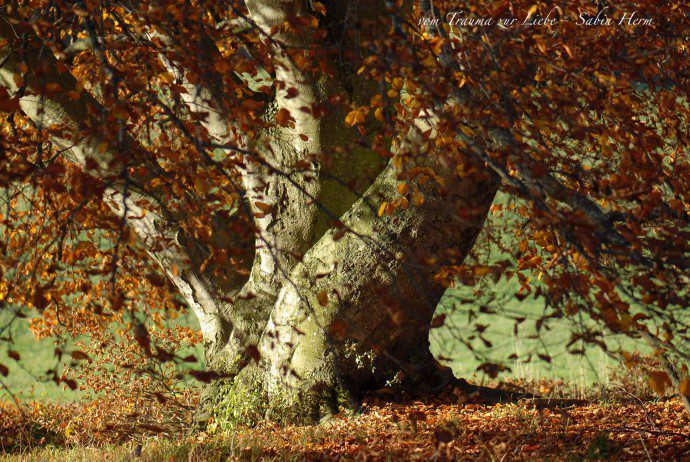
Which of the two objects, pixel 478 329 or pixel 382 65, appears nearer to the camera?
pixel 382 65

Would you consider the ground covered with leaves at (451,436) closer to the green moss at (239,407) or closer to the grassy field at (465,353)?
the green moss at (239,407)

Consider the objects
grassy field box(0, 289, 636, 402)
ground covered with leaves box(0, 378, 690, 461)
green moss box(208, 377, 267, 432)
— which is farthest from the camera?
grassy field box(0, 289, 636, 402)

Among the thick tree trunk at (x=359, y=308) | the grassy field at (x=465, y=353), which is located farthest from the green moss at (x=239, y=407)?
the grassy field at (x=465, y=353)

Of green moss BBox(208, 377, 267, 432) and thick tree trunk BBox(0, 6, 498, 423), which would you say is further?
green moss BBox(208, 377, 267, 432)

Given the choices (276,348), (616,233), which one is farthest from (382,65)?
(276,348)

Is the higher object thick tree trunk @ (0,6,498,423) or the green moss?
thick tree trunk @ (0,6,498,423)

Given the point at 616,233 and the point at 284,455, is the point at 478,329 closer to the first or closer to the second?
the point at 616,233

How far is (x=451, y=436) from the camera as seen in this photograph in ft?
15.4

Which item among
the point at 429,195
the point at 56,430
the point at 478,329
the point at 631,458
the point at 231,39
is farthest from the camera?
the point at 56,430

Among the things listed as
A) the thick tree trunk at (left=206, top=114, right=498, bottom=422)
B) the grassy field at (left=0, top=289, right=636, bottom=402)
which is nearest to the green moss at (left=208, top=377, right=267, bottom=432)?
the thick tree trunk at (left=206, top=114, right=498, bottom=422)

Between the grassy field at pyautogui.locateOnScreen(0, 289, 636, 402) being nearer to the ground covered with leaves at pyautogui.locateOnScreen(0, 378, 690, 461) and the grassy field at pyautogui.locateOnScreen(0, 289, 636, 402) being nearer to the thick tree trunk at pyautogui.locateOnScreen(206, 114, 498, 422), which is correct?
the ground covered with leaves at pyautogui.locateOnScreen(0, 378, 690, 461)

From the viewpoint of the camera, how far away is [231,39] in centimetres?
673

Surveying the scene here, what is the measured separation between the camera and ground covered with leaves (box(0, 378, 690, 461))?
464 centimetres

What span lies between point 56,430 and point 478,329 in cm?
666
